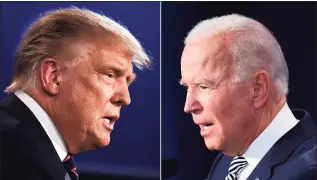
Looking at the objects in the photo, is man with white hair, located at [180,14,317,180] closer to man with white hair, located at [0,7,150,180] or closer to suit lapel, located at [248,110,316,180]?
suit lapel, located at [248,110,316,180]

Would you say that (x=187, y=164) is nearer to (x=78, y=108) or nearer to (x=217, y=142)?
(x=217, y=142)

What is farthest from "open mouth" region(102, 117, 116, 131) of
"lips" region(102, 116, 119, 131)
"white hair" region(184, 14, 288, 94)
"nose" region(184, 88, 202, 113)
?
"white hair" region(184, 14, 288, 94)

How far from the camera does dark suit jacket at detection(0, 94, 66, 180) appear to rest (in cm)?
249

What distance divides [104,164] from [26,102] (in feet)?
1.50

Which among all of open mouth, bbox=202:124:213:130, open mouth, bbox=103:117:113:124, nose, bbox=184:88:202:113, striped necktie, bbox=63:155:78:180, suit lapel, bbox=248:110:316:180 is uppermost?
nose, bbox=184:88:202:113

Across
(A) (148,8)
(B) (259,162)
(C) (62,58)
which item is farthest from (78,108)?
(B) (259,162)

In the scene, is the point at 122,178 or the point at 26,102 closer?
the point at 26,102

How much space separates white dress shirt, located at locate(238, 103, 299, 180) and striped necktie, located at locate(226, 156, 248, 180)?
2 centimetres

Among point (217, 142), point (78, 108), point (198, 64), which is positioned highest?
point (198, 64)

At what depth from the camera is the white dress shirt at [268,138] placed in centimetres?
251

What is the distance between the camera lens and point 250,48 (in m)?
2.53

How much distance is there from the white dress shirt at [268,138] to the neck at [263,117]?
13 millimetres

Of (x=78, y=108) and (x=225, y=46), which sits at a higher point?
(x=225, y=46)

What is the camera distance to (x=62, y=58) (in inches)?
102
